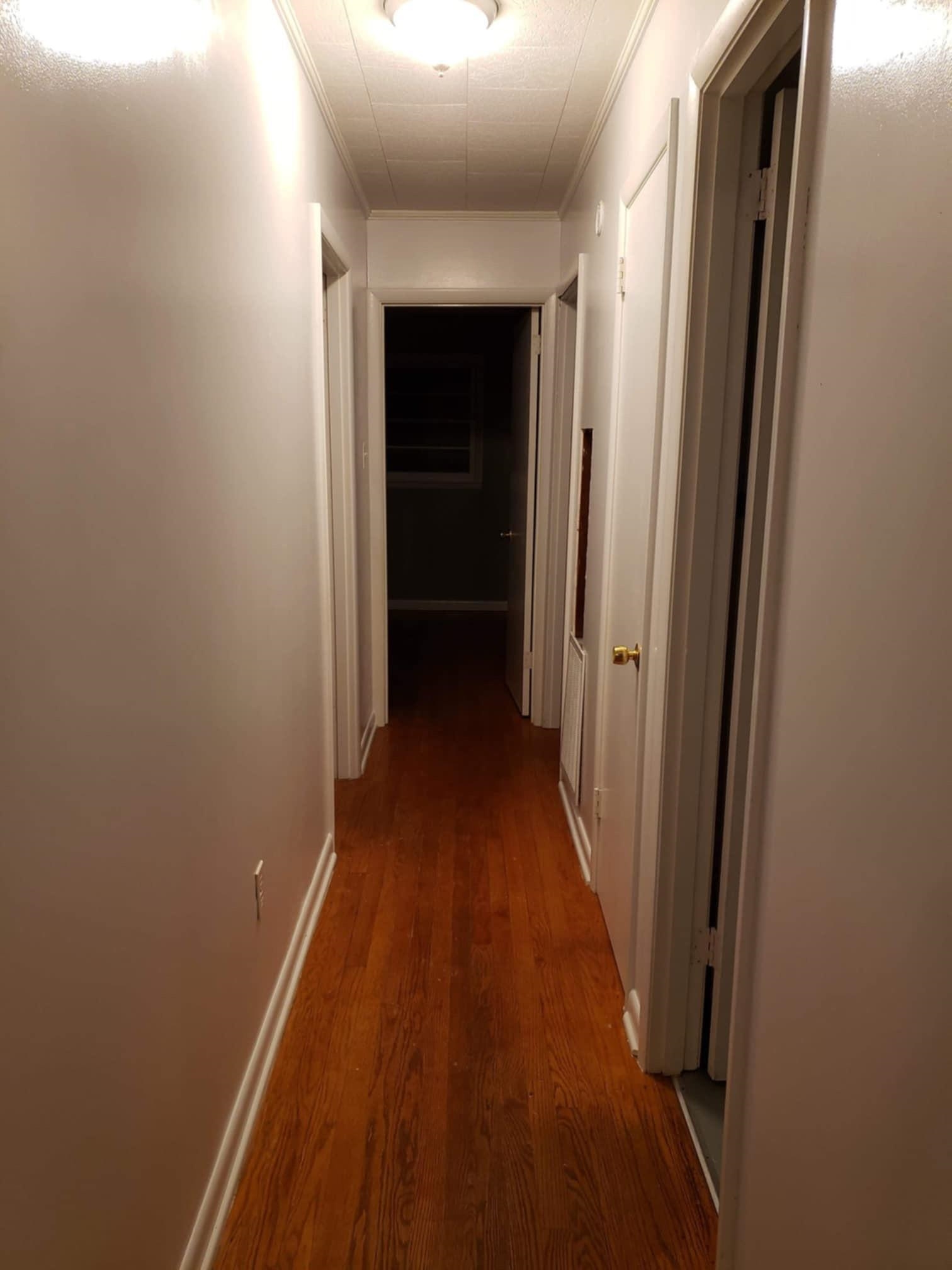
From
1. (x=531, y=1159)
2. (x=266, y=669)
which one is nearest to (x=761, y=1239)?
(x=531, y=1159)

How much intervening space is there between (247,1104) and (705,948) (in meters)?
1.03

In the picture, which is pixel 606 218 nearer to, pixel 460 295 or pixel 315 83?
pixel 315 83

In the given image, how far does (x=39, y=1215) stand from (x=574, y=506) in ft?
9.01

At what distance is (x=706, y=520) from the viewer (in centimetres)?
175

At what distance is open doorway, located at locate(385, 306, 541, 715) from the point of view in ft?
21.6

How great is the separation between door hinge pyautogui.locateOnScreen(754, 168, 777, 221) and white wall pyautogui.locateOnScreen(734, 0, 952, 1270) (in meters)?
0.60

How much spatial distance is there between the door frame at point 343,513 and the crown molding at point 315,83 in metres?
0.32

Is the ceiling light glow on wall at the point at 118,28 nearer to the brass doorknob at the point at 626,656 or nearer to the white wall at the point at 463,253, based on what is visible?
the brass doorknob at the point at 626,656

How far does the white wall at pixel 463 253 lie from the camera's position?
156 inches

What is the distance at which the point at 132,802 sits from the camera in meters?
1.19

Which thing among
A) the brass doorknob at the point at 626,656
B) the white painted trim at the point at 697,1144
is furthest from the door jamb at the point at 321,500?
the white painted trim at the point at 697,1144

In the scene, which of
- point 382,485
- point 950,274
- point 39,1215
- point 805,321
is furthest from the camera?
point 382,485

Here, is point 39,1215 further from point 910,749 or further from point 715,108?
point 715,108

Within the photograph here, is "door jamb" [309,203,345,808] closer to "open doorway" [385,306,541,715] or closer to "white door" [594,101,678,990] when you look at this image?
"white door" [594,101,678,990]
